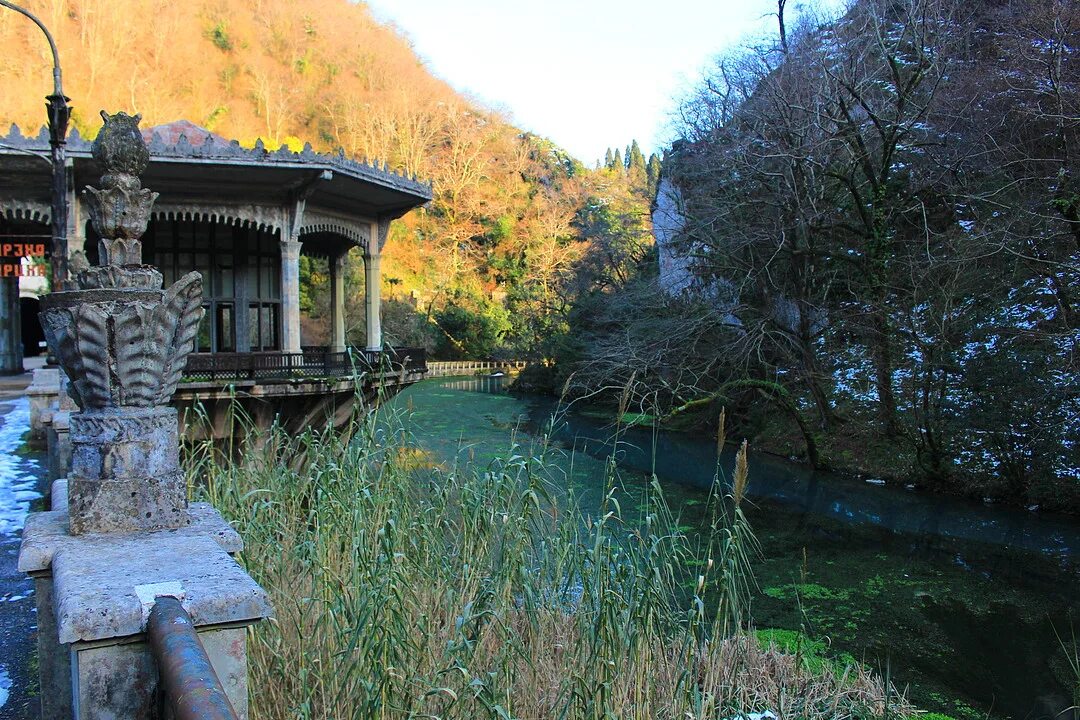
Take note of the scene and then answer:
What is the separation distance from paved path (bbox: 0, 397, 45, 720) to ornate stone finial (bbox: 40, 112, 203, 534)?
140 centimetres

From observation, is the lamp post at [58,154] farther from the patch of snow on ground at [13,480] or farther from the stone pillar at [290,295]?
the stone pillar at [290,295]

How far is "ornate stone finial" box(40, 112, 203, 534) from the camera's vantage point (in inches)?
84.7

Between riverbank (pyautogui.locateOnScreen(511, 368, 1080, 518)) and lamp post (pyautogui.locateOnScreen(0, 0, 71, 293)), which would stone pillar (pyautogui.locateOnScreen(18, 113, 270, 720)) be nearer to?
lamp post (pyautogui.locateOnScreen(0, 0, 71, 293))

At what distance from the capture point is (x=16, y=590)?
447 cm

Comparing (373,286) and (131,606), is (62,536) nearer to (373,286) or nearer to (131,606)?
(131,606)

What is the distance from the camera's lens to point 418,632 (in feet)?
10.8

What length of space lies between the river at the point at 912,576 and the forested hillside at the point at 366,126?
65.6ft

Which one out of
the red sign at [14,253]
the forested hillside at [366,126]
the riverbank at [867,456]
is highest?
the forested hillside at [366,126]

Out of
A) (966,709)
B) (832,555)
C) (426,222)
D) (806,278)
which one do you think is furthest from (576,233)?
(966,709)

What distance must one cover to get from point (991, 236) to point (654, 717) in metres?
11.4

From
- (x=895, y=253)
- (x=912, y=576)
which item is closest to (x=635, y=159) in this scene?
(x=895, y=253)

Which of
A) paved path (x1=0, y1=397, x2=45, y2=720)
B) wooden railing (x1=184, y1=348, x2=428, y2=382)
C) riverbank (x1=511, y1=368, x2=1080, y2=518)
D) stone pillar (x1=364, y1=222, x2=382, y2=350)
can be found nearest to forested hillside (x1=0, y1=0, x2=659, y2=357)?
riverbank (x1=511, y1=368, x2=1080, y2=518)

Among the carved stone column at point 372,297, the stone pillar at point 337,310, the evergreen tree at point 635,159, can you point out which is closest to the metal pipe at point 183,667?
the carved stone column at point 372,297

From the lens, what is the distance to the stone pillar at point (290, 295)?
12.8 metres
